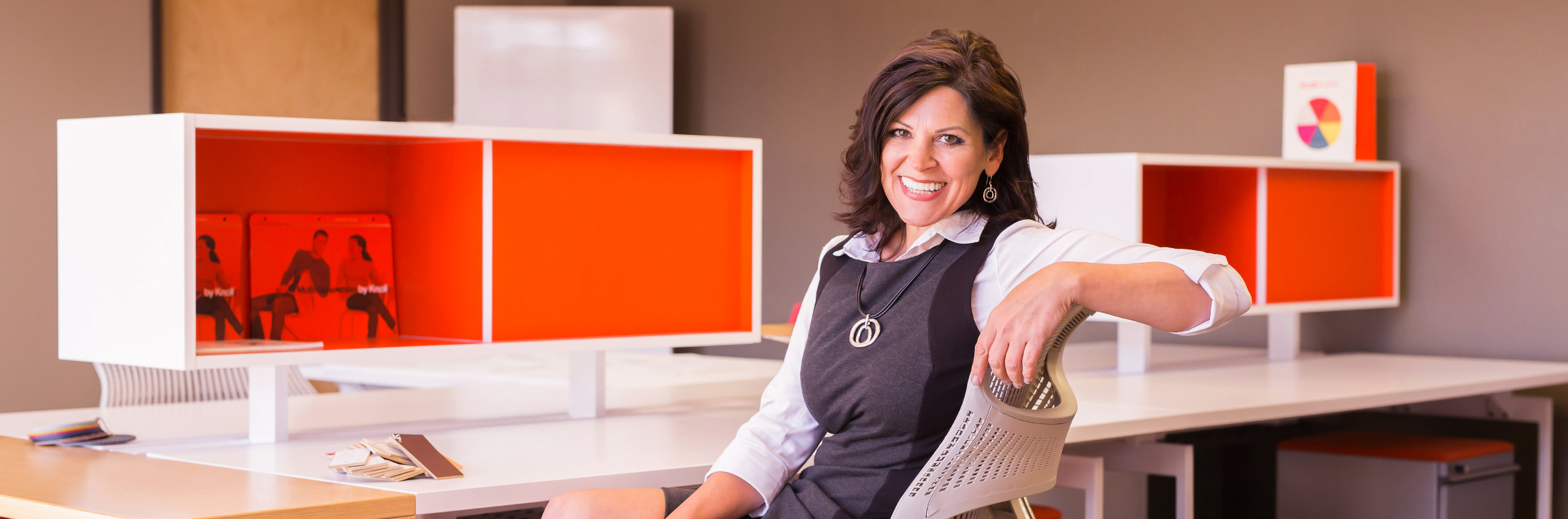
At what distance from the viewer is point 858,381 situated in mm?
1563

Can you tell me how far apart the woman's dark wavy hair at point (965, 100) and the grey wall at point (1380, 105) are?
240 cm

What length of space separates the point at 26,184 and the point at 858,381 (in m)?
4.12

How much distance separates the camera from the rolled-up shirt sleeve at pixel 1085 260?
4.59ft

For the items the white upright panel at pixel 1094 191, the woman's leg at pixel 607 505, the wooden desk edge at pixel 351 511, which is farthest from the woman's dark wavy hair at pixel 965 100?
the white upright panel at pixel 1094 191

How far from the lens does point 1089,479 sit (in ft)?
7.66

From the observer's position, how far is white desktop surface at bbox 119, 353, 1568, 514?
5.93 ft

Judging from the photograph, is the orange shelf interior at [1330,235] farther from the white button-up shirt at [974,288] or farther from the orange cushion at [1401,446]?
the white button-up shirt at [974,288]

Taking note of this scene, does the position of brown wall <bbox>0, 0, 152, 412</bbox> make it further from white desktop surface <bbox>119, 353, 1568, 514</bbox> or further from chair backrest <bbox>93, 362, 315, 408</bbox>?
white desktop surface <bbox>119, 353, 1568, 514</bbox>

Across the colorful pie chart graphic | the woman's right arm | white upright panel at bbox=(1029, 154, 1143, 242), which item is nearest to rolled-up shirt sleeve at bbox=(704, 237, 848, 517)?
the woman's right arm

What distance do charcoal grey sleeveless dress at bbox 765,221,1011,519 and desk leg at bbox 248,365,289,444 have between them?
96 centimetres

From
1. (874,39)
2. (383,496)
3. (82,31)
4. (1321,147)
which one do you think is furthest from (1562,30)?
(82,31)

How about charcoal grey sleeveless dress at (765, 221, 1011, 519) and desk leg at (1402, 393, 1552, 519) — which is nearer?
charcoal grey sleeveless dress at (765, 221, 1011, 519)

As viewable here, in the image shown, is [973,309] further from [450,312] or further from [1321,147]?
[1321,147]

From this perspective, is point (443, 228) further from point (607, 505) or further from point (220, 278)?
point (607, 505)
